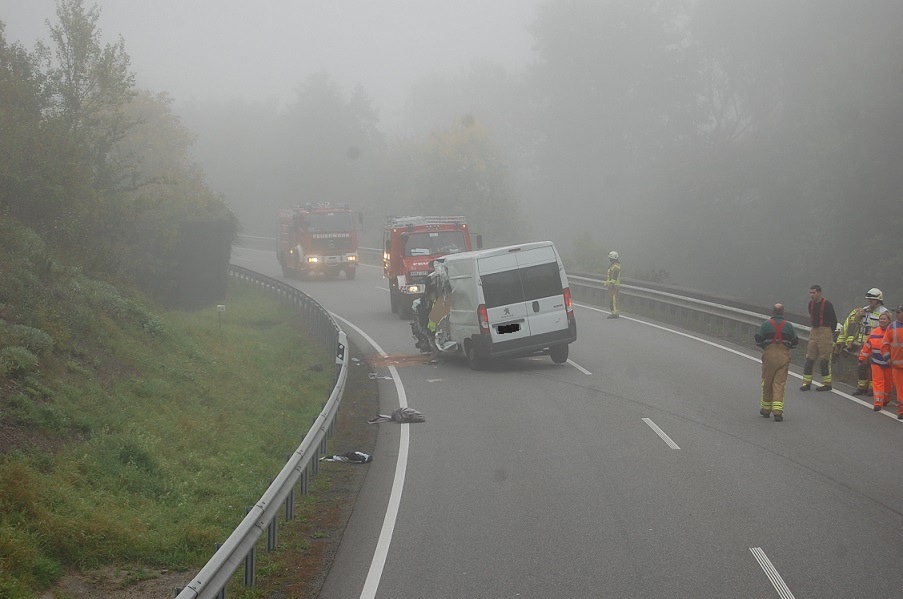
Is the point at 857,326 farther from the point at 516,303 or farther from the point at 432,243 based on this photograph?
the point at 432,243

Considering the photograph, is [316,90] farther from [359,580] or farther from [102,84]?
[359,580]

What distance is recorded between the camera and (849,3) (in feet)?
166

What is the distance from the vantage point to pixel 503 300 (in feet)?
61.7

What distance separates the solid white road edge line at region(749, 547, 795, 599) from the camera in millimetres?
6969

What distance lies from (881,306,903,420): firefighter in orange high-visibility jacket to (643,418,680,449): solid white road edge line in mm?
3438

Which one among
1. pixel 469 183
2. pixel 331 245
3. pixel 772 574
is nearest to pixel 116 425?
pixel 772 574

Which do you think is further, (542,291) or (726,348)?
(726,348)

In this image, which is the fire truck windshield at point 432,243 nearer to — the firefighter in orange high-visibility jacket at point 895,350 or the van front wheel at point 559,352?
the van front wheel at point 559,352

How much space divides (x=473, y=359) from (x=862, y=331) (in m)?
7.08

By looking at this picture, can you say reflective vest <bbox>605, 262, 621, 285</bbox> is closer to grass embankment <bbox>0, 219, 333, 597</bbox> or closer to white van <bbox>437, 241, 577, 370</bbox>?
white van <bbox>437, 241, 577, 370</bbox>

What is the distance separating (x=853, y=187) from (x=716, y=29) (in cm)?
2308

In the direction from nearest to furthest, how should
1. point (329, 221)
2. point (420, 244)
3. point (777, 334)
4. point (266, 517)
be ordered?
point (266, 517) → point (777, 334) → point (420, 244) → point (329, 221)

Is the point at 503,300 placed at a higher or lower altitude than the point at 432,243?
lower

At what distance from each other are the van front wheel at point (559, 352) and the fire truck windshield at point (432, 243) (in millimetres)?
8973
